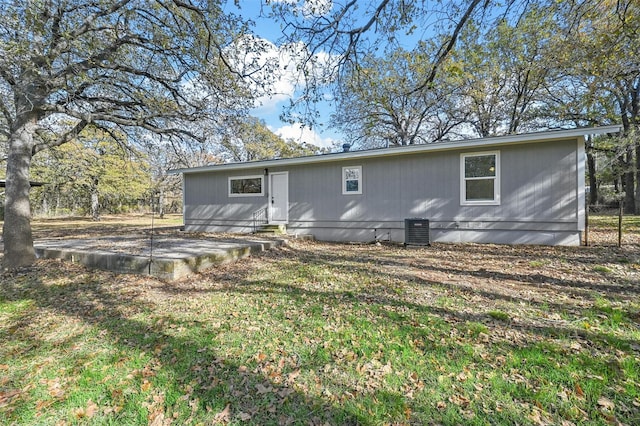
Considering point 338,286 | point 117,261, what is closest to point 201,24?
point 117,261

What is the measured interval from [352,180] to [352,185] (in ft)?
0.52

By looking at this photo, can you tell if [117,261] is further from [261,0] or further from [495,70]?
[495,70]

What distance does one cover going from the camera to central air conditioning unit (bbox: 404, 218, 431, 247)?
803cm

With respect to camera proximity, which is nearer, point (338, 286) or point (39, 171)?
point (338, 286)

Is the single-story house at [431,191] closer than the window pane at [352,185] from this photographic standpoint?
Yes

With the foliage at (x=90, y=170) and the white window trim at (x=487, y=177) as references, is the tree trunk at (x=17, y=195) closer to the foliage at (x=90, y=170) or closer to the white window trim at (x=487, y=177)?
the white window trim at (x=487, y=177)

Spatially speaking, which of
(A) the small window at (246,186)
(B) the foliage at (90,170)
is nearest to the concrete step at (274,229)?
(A) the small window at (246,186)

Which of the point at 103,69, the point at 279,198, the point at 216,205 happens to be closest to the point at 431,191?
the point at 279,198

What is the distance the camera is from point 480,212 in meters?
7.98

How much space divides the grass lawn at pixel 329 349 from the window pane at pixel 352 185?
4680mm

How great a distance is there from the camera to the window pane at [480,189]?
787 cm

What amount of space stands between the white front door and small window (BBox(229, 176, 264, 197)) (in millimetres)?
494

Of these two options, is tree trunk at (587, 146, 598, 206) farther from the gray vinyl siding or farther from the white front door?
the gray vinyl siding

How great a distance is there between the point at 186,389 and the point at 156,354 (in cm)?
72
